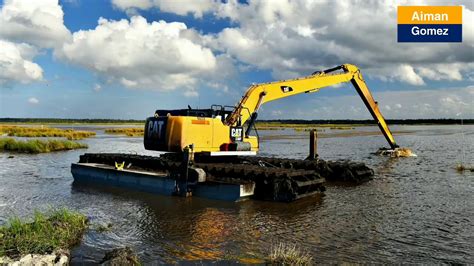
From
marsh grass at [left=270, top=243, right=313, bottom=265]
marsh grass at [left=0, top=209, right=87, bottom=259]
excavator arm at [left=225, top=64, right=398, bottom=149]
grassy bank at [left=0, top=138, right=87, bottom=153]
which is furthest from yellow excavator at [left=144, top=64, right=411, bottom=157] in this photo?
grassy bank at [left=0, top=138, right=87, bottom=153]

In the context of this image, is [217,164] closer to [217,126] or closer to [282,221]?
[217,126]

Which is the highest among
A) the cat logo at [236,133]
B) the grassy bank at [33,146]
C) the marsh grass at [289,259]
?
the cat logo at [236,133]

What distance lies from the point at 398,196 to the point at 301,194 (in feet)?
12.8

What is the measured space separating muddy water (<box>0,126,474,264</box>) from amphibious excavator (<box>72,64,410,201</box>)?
57 centimetres

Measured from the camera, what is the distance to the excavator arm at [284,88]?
18625mm

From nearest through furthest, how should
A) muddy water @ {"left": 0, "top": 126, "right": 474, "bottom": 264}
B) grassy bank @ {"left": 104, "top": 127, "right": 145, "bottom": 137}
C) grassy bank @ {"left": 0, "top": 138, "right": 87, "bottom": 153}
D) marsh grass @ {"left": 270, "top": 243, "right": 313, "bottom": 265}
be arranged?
marsh grass @ {"left": 270, "top": 243, "right": 313, "bottom": 265}, muddy water @ {"left": 0, "top": 126, "right": 474, "bottom": 264}, grassy bank @ {"left": 0, "top": 138, "right": 87, "bottom": 153}, grassy bank @ {"left": 104, "top": 127, "right": 145, "bottom": 137}

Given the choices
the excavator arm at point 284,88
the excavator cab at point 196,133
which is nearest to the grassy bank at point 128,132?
the excavator arm at point 284,88

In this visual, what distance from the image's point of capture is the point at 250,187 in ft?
48.2

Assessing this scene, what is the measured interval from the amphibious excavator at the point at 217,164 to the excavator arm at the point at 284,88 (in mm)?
45

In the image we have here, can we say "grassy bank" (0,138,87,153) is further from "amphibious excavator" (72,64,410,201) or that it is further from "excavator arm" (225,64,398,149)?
"excavator arm" (225,64,398,149)

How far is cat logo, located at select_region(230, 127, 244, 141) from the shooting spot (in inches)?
692

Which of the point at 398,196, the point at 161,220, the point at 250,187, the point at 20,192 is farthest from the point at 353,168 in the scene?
the point at 20,192

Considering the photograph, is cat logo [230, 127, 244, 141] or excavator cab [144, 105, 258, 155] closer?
excavator cab [144, 105, 258, 155]

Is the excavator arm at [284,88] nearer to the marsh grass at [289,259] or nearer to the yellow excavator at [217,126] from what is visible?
the yellow excavator at [217,126]
